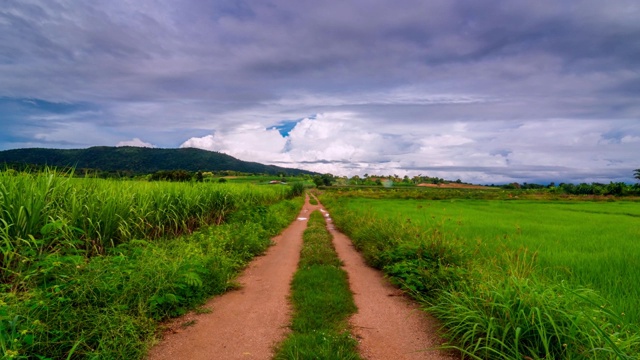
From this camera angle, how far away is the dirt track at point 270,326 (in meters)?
4.03

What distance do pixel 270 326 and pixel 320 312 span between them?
882mm

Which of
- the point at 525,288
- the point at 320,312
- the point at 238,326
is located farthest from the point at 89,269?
the point at 525,288

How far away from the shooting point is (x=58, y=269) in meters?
4.22

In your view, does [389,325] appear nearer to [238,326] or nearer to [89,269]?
[238,326]

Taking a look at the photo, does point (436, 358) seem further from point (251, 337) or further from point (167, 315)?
point (167, 315)

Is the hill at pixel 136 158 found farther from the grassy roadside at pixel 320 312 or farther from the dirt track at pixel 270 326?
the dirt track at pixel 270 326

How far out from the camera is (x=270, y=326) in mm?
4754

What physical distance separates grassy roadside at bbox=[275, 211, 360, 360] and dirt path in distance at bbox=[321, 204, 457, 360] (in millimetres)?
207

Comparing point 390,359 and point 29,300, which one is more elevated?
point 29,300

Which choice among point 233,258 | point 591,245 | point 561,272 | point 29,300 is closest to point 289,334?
point 29,300

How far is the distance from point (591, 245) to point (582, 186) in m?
88.3

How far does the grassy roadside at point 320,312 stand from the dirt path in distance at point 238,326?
0.24 m

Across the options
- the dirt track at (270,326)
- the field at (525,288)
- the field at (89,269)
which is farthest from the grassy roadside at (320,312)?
the field at (89,269)

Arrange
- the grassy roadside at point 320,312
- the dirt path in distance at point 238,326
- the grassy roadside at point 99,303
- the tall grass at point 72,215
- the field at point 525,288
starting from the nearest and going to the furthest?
the grassy roadside at point 99,303 < the field at point 525,288 < the grassy roadside at point 320,312 < the dirt path in distance at point 238,326 < the tall grass at point 72,215
